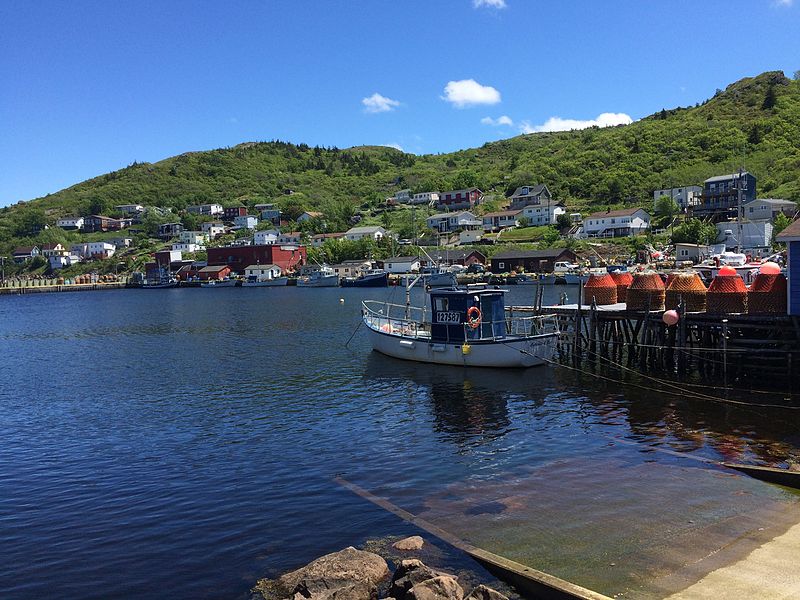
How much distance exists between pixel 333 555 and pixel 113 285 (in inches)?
7564

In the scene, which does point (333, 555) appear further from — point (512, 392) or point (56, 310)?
point (56, 310)

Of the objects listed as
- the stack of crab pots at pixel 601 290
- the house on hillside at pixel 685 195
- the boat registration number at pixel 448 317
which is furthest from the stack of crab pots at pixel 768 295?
the house on hillside at pixel 685 195

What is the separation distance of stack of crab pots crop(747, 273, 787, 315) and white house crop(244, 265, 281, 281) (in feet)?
459

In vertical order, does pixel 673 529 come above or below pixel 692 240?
below

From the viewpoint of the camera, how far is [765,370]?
29.4 metres

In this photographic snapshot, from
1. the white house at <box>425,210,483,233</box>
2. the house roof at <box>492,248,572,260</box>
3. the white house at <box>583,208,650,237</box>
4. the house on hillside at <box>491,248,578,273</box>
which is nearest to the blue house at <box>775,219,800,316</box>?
the house on hillside at <box>491,248,578,273</box>

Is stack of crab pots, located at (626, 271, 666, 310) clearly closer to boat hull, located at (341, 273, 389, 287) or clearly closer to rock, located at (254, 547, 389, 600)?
rock, located at (254, 547, 389, 600)

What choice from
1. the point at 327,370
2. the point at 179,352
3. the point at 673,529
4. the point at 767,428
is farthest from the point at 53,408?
the point at 767,428

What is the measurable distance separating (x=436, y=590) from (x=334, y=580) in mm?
2300

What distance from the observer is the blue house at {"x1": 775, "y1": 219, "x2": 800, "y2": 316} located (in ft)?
87.9

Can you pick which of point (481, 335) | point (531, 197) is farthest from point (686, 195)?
point (481, 335)

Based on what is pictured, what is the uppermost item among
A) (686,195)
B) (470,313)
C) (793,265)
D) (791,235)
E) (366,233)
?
(686,195)

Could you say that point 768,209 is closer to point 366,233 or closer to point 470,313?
point 470,313

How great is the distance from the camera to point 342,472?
20719 millimetres
